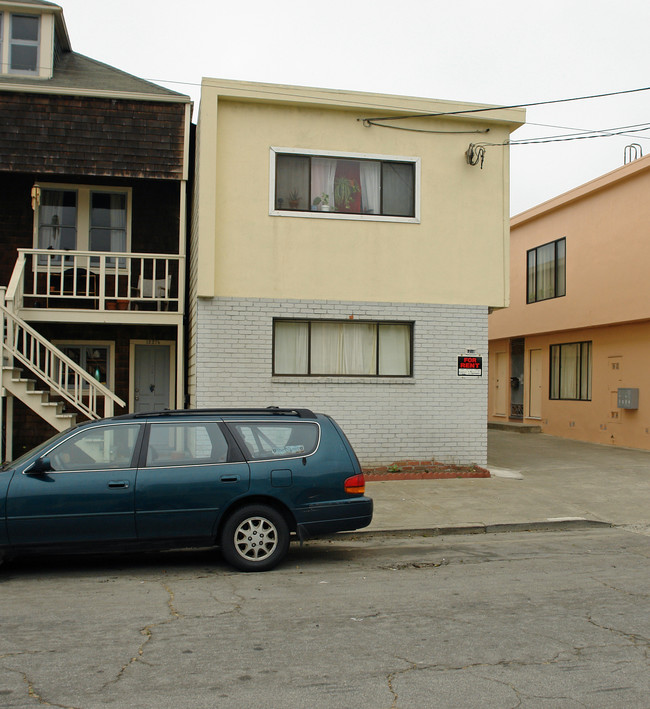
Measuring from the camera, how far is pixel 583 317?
19.9 meters

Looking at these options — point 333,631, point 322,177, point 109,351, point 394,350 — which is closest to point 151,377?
point 109,351

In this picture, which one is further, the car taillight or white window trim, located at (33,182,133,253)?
white window trim, located at (33,182,133,253)

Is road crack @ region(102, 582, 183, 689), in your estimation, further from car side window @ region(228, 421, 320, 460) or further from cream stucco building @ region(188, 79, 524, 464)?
cream stucco building @ region(188, 79, 524, 464)

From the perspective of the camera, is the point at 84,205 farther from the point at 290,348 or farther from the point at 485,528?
the point at 485,528

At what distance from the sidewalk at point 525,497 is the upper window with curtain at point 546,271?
685 centimetres

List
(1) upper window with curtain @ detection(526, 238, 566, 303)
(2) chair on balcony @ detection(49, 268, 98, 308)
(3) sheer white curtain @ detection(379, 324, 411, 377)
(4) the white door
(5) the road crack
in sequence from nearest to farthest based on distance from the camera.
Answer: (5) the road crack → (3) sheer white curtain @ detection(379, 324, 411, 377) → (2) chair on balcony @ detection(49, 268, 98, 308) → (1) upper window with curtain @ detection(526, 238, 566, 303) → (4) the white door

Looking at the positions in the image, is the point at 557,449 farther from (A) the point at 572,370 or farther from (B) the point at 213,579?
(B) the point at 213,579

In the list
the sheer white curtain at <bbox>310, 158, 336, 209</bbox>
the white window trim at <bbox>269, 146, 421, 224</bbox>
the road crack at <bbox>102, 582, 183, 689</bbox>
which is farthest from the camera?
the sheer white curtain at <bbox>310, 158, 336, 209</bbox>

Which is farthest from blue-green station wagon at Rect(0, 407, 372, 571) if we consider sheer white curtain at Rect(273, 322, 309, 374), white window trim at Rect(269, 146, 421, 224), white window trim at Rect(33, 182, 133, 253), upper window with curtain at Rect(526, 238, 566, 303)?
upper window with curtain at Rect(526, 238, 566, 303)

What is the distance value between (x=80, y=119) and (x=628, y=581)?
11.5 metres

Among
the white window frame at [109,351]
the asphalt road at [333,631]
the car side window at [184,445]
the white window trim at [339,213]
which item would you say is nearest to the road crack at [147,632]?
the asphalt road at [333,631]

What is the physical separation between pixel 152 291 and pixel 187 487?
7.67 meters

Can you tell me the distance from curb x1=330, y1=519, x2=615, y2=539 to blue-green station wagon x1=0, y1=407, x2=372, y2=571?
1737 mm

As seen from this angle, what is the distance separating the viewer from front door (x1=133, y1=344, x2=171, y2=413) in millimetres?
15281
